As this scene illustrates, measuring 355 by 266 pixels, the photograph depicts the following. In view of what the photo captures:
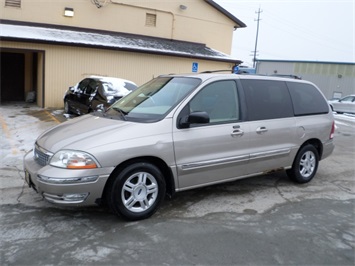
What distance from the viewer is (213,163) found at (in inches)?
179

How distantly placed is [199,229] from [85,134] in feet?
5.62

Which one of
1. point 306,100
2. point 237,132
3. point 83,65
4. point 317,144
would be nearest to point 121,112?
point 237,132

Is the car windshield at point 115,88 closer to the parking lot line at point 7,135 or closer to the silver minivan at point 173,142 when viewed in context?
the parking lot line at point 7,135

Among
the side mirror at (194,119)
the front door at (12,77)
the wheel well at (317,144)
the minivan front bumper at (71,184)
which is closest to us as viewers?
the minivan front bumper at (71,184)

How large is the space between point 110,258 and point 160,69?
16.3 metres

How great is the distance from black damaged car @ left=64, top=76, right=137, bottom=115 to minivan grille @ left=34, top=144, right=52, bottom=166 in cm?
562

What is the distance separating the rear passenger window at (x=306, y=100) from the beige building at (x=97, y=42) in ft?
39.6

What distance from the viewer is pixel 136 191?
4020 millimetres

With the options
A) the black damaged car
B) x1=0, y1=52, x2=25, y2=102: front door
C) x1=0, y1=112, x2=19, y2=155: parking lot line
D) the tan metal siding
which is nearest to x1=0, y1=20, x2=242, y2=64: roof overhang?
the tan metal siding

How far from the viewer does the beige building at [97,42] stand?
51.0 feet

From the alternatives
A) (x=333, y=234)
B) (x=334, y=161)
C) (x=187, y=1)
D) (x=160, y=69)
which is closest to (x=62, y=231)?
(x=333, y=234)

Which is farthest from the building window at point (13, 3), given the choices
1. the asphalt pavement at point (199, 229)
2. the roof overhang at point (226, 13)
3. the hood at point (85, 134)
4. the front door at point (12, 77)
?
the hood at point (85, 134)

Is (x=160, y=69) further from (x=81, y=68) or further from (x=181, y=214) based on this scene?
(x=181, y=214)

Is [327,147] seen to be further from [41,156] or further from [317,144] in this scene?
[41,156]
